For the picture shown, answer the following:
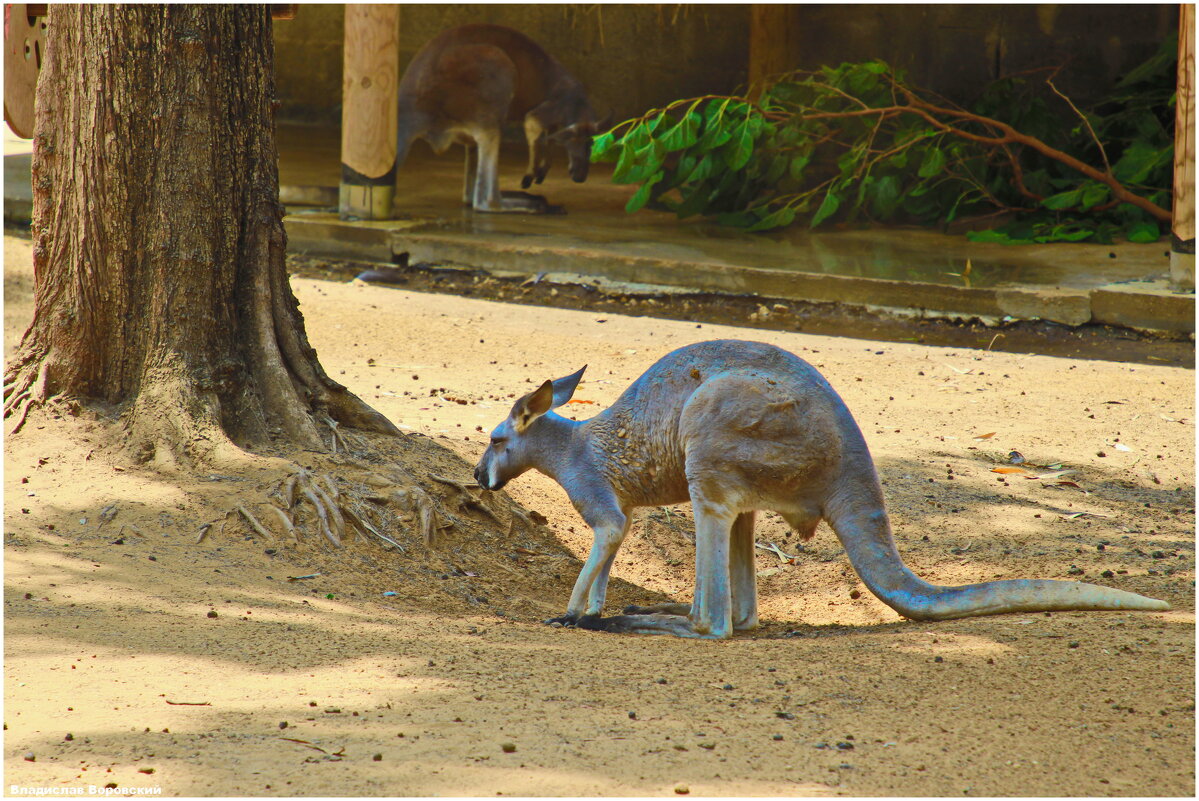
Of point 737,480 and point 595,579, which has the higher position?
point 737,480

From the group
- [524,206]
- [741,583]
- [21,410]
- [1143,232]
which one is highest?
[1143,232]

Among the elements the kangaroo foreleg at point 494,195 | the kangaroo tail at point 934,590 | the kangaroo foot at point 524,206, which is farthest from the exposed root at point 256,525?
the kangaroo foot at point 524,206

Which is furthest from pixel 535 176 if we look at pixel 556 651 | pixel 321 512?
pixel 556 651

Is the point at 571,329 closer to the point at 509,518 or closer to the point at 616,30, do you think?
the point at 509,518

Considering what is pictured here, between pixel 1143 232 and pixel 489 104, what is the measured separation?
17.8 ft

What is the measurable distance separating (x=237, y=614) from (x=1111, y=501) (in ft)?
11.0

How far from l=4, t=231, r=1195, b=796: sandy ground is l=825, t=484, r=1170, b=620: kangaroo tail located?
0.06 m

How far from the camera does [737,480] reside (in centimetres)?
341

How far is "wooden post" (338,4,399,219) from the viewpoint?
9.18 metres

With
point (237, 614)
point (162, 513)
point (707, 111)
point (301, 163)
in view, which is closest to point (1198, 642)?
point (237, 614)

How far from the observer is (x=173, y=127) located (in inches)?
160

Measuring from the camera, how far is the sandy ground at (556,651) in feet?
7.78

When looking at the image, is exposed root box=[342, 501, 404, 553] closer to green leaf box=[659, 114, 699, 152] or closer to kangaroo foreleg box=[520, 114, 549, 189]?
green leaf box=[659, 114, 699, 152]

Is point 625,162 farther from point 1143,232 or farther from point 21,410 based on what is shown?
point 21,410
